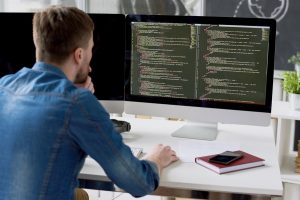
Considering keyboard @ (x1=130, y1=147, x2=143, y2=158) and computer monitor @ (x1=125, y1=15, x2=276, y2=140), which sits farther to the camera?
computer monitor @ (x1=125, y1=15, x2=276, y2=140)

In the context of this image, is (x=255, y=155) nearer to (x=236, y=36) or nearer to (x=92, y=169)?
(x=236, y=36)

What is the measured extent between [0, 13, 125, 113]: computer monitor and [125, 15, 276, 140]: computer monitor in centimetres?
4

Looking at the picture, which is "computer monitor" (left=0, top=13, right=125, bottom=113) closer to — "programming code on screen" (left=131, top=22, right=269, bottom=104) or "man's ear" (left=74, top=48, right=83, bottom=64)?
"programming code on screen" (left=131, top=22, right=269, bottom=104)

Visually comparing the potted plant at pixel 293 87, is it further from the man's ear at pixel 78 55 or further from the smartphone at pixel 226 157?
the man's ear at pixel 78 55

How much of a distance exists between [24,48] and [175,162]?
0.81m

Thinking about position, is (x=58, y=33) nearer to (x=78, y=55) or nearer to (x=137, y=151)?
(x=78, y=55)

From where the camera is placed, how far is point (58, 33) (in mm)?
1364

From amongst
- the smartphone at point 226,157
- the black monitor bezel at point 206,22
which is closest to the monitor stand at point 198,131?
the black monitor bezel at point 206,22

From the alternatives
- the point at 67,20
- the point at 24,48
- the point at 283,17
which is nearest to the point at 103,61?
the point at 24,48

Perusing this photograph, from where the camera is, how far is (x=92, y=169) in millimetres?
1679

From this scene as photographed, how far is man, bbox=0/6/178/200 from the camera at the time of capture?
4.28 feet

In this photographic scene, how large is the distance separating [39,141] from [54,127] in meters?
0.06

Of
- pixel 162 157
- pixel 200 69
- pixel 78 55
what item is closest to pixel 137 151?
pixel 162 157

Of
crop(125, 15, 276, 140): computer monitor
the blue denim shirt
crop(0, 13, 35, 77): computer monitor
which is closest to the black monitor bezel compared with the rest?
crop(125, 15, 276, 140): computer monitor
